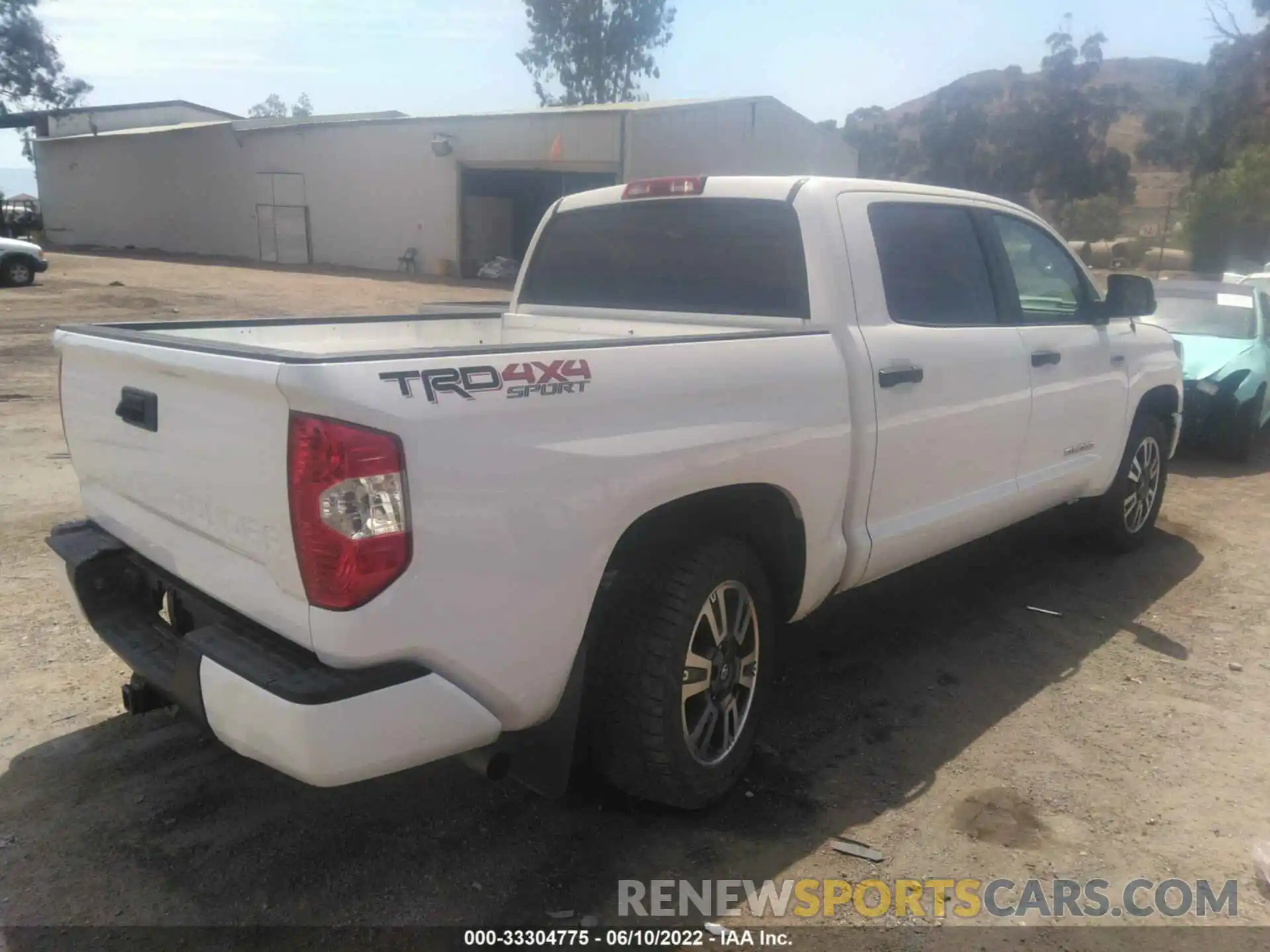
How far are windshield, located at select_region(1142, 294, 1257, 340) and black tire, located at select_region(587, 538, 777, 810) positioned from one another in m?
7.41

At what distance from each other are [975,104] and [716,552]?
71.9 metres

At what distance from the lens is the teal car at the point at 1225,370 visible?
831 centimetres

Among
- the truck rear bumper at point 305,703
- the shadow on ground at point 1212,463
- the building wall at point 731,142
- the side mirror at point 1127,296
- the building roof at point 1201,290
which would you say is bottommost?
the shadow on ground at point 1212,463

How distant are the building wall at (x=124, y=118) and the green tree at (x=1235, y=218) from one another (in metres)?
38.9

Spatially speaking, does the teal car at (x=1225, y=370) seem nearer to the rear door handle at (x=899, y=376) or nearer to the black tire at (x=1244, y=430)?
the black tire at (x=1244, y=430)

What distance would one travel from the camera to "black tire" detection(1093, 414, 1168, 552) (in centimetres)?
555

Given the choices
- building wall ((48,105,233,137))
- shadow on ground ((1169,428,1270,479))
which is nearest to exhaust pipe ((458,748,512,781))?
shadow on ground ((1169,428,1270,479))

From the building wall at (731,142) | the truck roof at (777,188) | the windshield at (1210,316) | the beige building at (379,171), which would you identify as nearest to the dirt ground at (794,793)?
the truck roof at (777,188)

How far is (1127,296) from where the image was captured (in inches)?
195

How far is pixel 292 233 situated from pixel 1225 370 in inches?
1200

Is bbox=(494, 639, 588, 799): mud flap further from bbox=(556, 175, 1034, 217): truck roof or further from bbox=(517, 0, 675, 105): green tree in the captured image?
bbox=(517, 0, 675, 105): green tree

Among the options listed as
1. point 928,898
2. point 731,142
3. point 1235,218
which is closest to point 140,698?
Result: point 928,898

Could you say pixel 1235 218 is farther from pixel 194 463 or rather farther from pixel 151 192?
pixel 151 192

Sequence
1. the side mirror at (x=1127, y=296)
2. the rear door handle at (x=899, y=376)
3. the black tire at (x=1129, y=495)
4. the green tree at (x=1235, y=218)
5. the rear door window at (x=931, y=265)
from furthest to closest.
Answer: the green tree at (x=1235, y=218)
the black tire at (x=1129, y=495)
the side mirror at (x=1127, y=296)
the rear door window at (x=931, y=265)
the rear door handle at (x=899, y=376)
